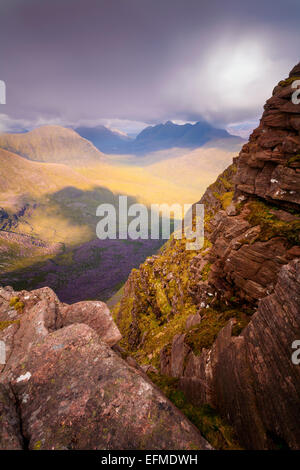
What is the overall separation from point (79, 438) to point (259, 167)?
2564cm

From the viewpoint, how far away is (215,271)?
23953mm

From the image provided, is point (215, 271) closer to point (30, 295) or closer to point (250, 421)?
point (250, 421)

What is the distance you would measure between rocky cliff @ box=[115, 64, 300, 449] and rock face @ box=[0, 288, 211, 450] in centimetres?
401

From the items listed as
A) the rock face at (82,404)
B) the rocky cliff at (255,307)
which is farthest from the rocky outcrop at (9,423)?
the rocky cliff at (255,307)

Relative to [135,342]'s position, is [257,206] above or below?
above

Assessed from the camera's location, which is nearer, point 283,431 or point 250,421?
point 283,431

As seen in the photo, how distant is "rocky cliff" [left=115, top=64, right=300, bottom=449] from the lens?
9672 millimetres

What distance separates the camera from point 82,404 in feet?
28.5

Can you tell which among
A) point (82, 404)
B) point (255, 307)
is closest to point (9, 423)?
point (82, 404)

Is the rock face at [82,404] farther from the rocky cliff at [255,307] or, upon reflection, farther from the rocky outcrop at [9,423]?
the rocky cliff at [255,307]

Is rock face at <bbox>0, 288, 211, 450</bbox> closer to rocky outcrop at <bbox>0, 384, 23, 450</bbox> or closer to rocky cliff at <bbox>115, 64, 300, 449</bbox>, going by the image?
rocky outcrop at <bbox>0, 384, 23, 450</bbox>

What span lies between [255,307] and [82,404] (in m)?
16.0
